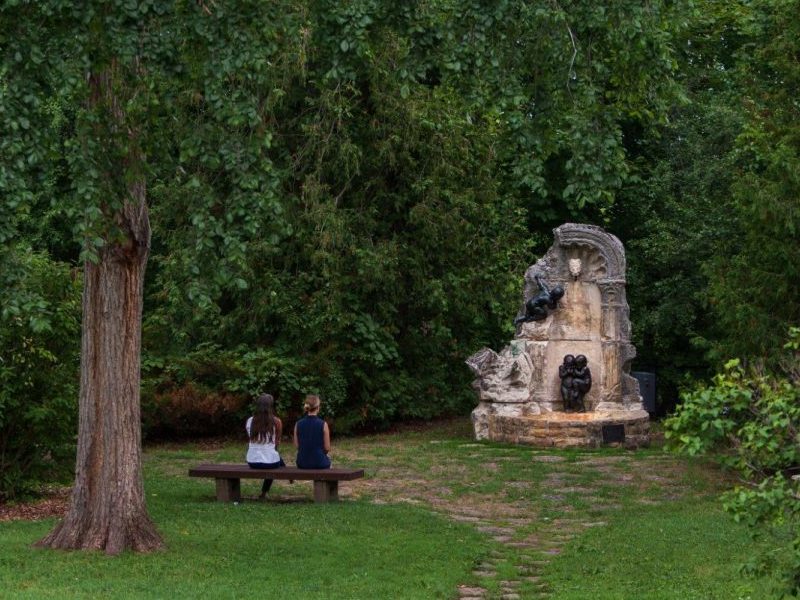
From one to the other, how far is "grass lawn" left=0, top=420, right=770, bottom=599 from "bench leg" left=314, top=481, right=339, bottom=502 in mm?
237

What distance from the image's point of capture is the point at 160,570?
1138 cm

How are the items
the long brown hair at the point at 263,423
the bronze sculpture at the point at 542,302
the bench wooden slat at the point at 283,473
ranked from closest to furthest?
the bench wooden slat at the point at 283,473 → the long brown hair at the point at 263,423 → the bronze sculpture at the point at 542,302

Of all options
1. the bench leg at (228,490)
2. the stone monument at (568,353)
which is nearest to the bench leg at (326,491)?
the bench leg at (228,490)

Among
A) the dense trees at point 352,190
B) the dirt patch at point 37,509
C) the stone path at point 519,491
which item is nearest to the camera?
the dense trees at point 352,190

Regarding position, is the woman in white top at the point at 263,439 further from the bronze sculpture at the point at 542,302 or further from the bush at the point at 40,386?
the bronze sculpture at the point at 542,302

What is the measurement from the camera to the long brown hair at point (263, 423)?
15.6 meters

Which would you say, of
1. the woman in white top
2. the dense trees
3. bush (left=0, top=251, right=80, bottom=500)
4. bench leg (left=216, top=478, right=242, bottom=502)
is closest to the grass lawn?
bench leg (left=216, top=478, right=242, bottom=502)

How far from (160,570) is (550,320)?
14.4 m

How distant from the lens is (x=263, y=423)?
51.4 ft

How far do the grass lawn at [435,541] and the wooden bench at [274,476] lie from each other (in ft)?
0.90

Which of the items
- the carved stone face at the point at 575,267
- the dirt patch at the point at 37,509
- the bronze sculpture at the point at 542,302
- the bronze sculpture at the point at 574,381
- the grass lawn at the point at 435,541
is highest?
the carved stone face at the point at 575,267

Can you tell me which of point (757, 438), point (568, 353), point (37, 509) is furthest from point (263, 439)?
point (568, 353)

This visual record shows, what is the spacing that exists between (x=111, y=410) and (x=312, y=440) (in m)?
3.90

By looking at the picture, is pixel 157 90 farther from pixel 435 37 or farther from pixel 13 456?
pixel 13 456
